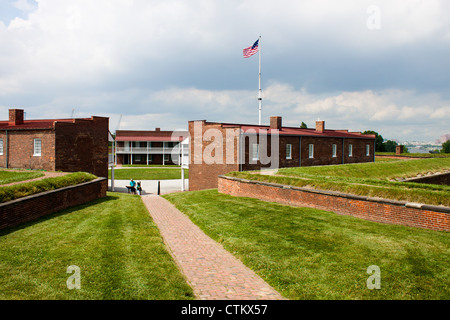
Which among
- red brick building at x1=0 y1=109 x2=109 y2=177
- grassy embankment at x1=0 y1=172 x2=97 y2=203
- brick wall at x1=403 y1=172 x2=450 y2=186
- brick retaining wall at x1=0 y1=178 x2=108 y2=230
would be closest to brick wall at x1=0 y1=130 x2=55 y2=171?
red brick building at x1=0 y1=109 x2=109 y2=177

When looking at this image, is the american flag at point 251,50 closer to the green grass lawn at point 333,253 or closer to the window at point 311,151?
the window at point 311,151

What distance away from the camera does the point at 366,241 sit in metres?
8.50

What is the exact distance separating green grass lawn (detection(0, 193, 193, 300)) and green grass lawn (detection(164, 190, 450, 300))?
83.2 inches

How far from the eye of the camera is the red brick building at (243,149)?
2534 centimetres

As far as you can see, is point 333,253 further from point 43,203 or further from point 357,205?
point 43,203

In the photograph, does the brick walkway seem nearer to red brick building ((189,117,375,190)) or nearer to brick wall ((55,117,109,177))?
red brick building ((189,117,375,190))

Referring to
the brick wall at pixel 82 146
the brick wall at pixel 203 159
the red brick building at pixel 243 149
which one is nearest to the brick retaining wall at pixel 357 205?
the brick wall at pixel 203 159

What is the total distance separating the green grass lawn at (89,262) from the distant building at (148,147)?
4886 cm

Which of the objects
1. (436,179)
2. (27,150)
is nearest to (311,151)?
(436,179)

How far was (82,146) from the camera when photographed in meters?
27.4

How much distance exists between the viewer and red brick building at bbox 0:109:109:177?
25.5 meters
